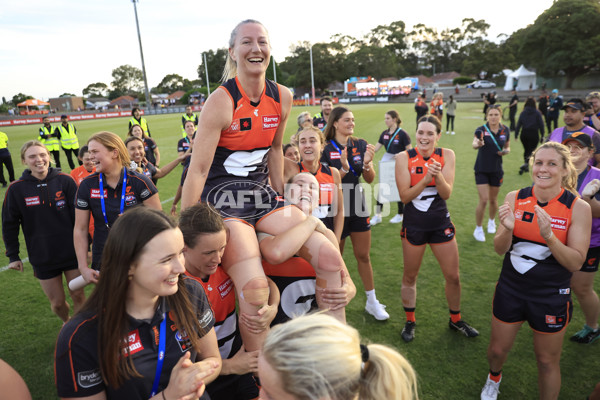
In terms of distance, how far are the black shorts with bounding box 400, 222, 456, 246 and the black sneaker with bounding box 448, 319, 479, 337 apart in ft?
3.42

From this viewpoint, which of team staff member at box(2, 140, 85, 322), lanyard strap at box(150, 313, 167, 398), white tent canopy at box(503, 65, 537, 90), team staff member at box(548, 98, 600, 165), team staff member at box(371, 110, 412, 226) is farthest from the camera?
white tent canopy at box(503, 65, 537, 90)

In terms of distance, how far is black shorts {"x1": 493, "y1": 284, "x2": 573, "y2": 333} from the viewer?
277 cm

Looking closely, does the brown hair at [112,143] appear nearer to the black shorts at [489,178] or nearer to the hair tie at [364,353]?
the hair tie at [364,353]

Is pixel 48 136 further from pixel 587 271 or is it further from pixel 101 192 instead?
pixel 587 271

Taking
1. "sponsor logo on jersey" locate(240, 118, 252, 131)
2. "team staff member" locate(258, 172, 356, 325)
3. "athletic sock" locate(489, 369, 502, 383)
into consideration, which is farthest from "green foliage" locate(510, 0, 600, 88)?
"sponsor logo on jersey" locate(240, 118, 252, 131)

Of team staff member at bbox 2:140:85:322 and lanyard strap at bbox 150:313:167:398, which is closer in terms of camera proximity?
lanyard strap at bbox 150:313:167:398

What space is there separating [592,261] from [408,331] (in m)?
2.06

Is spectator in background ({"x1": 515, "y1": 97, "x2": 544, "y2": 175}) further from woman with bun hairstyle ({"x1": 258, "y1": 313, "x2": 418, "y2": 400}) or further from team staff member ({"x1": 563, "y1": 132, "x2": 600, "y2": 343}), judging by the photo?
woman with bun hairstyle ({"x1": 258, "y1": 313, "x2": 418, "y2": 400})

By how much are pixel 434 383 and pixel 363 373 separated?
8.56ft

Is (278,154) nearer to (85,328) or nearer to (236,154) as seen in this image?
(236,154)

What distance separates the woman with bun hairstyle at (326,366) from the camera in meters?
1.26

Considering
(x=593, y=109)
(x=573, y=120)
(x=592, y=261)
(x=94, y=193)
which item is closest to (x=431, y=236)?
(x=592, y=261)

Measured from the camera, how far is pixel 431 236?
400 centimetres

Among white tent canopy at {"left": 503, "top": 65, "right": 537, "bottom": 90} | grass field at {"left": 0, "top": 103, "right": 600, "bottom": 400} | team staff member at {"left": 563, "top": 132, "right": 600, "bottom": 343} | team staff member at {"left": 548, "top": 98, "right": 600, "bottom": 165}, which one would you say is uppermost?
white tent canopy at {"left": 503, "top": 65, "right": 537, "bottom": 90}
